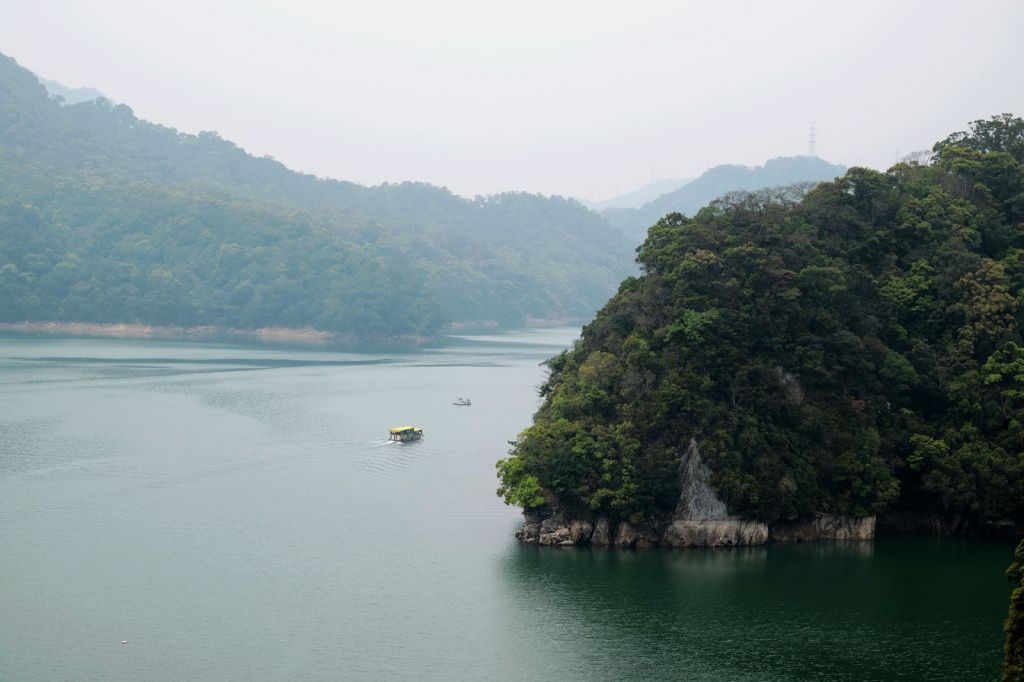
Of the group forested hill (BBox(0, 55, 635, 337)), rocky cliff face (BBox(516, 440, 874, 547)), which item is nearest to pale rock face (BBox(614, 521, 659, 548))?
rocky cliff face (BBox(516, 440, 874, 547))

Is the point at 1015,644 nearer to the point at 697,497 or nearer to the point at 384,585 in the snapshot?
the point at 697,497

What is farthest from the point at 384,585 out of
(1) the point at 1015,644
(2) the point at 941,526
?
(2) the point at 941,526

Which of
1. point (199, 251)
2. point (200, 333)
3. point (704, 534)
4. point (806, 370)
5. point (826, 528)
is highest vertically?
point (199, 251)

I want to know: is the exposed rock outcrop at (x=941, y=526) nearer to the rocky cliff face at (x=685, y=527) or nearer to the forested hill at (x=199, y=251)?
the rocky cliff face at (x=685, y=527)

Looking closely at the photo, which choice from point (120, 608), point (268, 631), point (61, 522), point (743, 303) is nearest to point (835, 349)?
point (743, 303)

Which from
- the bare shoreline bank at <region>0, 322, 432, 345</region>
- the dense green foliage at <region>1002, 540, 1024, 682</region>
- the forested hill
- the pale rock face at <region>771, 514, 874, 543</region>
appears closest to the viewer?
the dense green foliage at <region>1002, 540, 1024, 682</region>

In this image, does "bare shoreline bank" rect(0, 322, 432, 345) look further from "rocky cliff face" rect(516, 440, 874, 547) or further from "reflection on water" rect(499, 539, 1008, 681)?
"reflection on water" rect(499, 539, 1008, 681)

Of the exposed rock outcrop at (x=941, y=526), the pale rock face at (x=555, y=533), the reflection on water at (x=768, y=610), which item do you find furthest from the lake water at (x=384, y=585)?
the exposed rock outcrop at (x=941, y=526)
